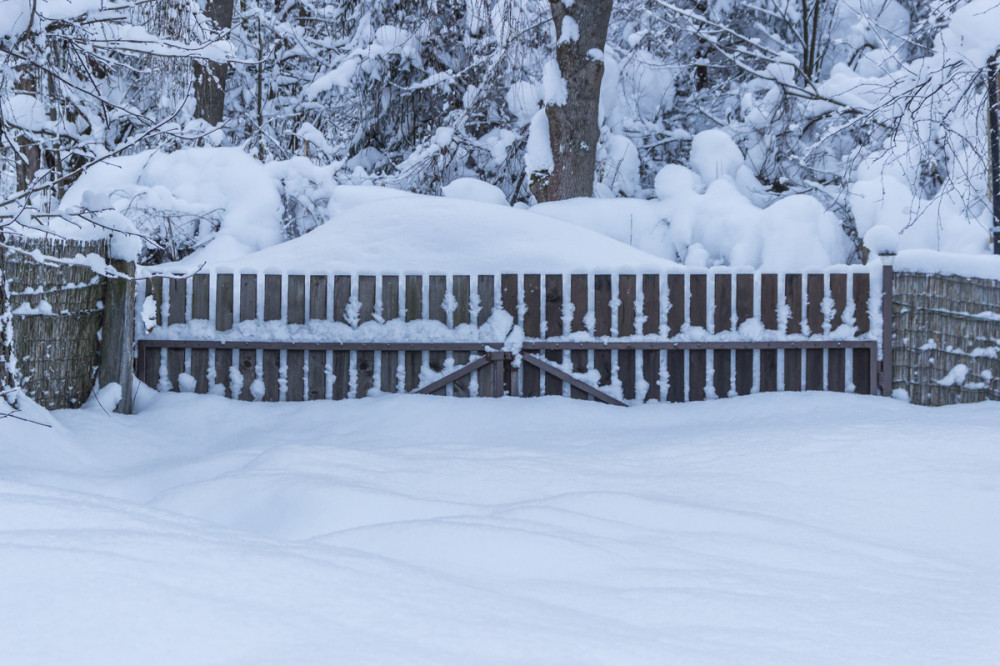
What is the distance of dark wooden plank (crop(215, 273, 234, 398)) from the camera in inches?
246

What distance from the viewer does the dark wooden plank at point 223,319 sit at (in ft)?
20.5

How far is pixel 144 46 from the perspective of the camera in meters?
4.53

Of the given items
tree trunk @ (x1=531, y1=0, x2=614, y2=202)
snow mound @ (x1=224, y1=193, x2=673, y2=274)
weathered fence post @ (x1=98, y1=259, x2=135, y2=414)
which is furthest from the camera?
tree trunk @ (x1=531, y1=0, x2=614, y2=202)

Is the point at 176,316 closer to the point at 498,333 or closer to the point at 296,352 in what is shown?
the point at 296,352

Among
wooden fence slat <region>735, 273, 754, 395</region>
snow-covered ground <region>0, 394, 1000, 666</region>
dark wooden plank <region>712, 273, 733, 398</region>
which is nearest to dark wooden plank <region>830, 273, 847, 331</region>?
wooden fence slat <region>735, 273, 754, 395</region>

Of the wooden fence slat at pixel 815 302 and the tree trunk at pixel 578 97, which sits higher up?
the tree trunk at pixel 578 97

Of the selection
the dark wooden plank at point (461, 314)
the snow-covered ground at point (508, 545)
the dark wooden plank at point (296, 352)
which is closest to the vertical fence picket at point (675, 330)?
the snow-covered ground at point (508, 545)

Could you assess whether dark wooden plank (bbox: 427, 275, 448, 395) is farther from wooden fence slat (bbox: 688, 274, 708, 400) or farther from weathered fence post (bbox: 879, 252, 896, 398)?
weathered fence post (bbox: 879, 252, 896, 398)

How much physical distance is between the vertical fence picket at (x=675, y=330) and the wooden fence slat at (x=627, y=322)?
0.89 ft

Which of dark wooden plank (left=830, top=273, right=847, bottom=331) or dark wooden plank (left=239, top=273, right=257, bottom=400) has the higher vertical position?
dark wooden plank (left=830, top=273, right=847, bottom=331)

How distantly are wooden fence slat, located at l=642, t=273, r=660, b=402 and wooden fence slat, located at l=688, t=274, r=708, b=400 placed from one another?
0.25m

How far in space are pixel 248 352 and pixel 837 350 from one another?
4.48m

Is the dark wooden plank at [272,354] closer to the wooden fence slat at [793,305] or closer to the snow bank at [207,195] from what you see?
the snow bank at [207,195]

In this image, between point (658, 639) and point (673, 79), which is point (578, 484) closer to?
point (658, 639)
